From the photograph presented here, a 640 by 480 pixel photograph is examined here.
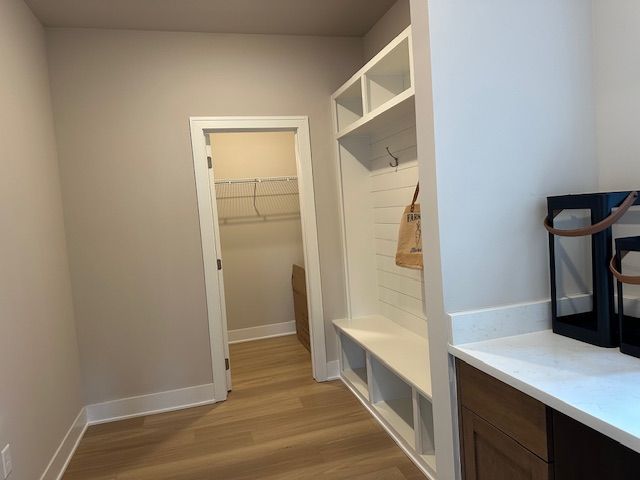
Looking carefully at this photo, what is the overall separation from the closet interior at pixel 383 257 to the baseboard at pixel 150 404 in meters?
1.06

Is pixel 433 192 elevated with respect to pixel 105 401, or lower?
elevated

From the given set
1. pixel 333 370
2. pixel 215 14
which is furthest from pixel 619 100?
pixel 333 370

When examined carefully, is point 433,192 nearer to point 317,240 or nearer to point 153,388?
point 317,240

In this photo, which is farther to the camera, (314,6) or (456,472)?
(314,6)

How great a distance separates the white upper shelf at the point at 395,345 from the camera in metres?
2.16

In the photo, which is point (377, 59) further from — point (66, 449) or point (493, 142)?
point (66, 449)

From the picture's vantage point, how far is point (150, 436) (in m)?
2.69

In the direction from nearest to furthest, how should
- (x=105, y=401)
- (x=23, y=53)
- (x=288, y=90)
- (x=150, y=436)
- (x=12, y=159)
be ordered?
(x=12, y=159)
(x=23, y=53)
(x=150, y=436)
(x=105, y=401)
(x=288, y=90)

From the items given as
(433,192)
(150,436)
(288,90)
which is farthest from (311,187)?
(150,436)

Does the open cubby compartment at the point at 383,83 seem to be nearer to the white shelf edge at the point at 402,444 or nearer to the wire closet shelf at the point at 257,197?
the white shelf edge at the point at 402,444

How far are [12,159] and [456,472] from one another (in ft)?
7.89

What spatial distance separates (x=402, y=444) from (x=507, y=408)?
1.22 meters

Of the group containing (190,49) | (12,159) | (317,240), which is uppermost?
(190,49)

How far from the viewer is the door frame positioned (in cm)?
300
